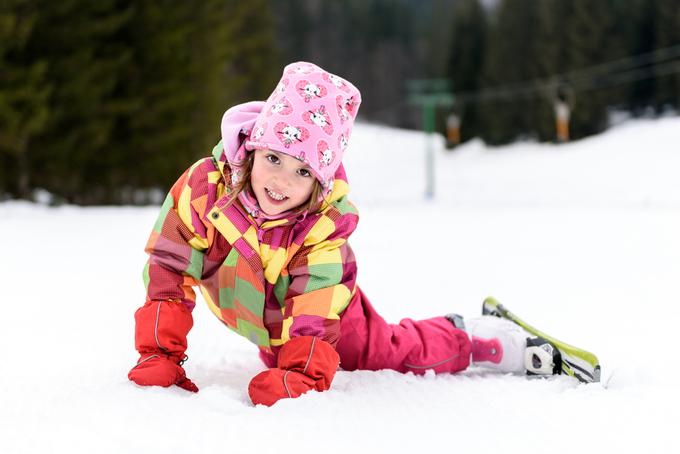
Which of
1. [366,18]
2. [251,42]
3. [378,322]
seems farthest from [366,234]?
[366,18]

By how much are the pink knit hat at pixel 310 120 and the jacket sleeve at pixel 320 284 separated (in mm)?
120

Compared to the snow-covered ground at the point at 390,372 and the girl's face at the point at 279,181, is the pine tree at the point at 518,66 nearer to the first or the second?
the snow-covered ground at the point at 390,372

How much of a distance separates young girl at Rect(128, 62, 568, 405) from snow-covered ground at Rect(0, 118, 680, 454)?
0.15 m

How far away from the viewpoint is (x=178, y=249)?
1.76m

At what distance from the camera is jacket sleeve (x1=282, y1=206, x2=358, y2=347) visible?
66.7 inches

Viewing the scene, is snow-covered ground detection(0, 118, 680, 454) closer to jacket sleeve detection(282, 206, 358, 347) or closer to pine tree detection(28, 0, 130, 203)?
jacket sleeve detection(282, 206, 358, 347)

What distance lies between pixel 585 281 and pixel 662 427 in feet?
7.04

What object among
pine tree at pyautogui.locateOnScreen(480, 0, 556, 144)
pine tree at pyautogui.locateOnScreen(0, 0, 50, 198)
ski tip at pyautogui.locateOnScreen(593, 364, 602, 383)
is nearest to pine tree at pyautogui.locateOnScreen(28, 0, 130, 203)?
pine tree at pyautogui.locateOnScreen(0, 0, 50, 198)

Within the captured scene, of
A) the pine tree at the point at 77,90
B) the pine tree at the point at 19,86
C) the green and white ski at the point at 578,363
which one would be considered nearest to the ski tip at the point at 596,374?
the green and white ski at the point at 578,363

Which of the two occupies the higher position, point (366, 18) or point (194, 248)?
point (366, 18)

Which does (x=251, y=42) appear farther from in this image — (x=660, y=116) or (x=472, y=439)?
(x=472, y=439)

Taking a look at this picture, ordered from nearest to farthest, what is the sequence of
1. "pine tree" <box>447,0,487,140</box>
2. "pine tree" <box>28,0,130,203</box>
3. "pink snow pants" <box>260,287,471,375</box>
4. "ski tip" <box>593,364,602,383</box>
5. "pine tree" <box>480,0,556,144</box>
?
"ski tip" <box>593,364,602,383</box>, "pink snow pants" <box>260,287,471,375</box>, "pine tree" <box>28,0,130,203</box>, "pine tree" <box>480,0,556,144</box>, "pine tree" <box>447,0,487,140</box>

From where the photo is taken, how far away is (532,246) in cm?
475

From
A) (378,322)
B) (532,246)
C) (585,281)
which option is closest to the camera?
(378,322)
